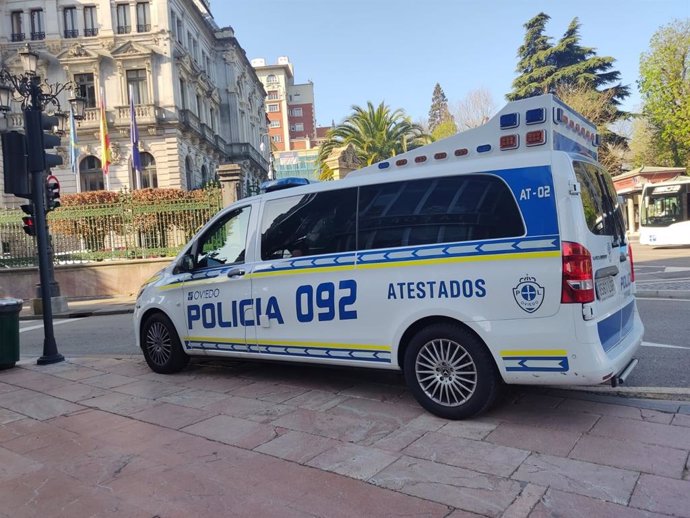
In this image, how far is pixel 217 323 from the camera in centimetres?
595

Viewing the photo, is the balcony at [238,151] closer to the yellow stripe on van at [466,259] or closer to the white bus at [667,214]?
the white bus at [667,214]

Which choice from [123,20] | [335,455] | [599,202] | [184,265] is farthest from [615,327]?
[123,20]

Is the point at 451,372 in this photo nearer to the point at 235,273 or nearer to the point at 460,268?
the point at 460,268

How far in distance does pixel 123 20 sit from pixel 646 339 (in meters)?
38.7

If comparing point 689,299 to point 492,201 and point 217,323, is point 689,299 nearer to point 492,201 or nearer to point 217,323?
point 492,201

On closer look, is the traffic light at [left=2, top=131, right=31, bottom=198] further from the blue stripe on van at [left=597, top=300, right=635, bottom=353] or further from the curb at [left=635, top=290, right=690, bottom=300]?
the curb at [left=635, top=290, right=690, bottom=300]

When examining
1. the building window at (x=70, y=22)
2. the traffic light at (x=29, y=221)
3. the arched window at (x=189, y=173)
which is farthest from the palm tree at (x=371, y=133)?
the traffic light at (x=29, y=221)

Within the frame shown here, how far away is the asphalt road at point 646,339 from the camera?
557cm

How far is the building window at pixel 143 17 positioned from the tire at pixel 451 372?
38042 mm

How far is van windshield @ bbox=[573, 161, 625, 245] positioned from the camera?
13.6 ft

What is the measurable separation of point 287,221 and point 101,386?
9.72 feet

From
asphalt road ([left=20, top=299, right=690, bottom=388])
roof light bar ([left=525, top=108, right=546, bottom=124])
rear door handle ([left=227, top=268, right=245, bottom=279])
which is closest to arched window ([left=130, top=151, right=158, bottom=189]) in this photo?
asphalt road ([left=20, top=299, right=690, bottom=388])

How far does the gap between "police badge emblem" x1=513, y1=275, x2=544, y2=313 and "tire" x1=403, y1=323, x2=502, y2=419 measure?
1.52 ft

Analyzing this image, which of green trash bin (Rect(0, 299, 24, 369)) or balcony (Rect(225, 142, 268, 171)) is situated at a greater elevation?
balcony (Rect(225, 142, 268, 171))
